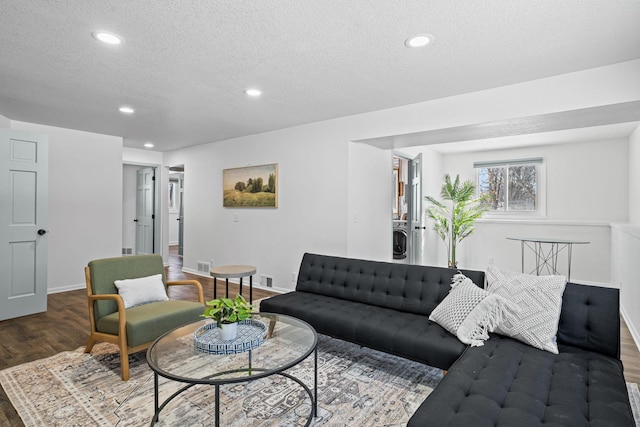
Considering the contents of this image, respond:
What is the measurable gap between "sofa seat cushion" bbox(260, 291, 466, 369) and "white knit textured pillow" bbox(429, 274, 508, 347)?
7 cm

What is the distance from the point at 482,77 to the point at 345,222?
2.15 meters

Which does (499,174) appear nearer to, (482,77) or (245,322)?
(482,77)

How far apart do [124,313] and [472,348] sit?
2374 mm

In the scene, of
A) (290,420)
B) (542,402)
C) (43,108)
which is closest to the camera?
(542,402)

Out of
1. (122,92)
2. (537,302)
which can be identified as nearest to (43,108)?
(122,92)

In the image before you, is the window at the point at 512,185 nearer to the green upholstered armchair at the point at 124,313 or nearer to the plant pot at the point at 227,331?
the green upholstered armchair at the point at 124,313

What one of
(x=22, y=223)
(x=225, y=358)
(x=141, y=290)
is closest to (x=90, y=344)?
(x=141, y=290)

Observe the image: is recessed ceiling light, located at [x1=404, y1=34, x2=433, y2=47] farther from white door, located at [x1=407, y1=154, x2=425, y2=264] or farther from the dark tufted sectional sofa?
white door, located at [x1=407, y1=154, x2=425, y2=264]

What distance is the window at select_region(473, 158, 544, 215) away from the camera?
6.08 meters

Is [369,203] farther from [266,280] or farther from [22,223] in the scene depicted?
[22,223]

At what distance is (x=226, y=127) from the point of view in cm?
489

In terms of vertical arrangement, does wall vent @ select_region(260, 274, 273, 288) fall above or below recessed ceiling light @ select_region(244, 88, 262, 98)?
below

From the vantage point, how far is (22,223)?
3.85m

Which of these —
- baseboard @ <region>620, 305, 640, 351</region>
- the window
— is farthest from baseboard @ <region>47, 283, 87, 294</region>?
the window
